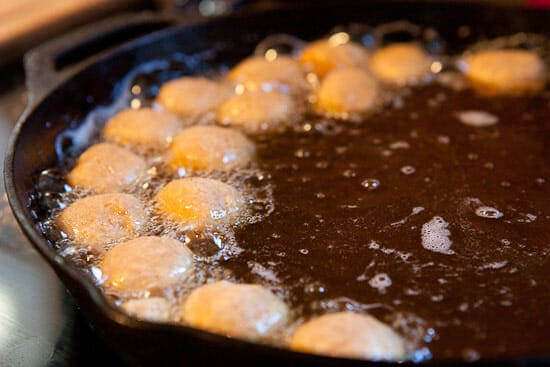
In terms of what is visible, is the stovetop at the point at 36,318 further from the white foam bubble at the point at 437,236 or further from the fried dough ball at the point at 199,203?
the white foam bubble at the point at 437,236

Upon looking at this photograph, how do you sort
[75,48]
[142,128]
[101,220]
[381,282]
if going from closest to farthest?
1. [381,282]
2. [101,220]
3. [142,128]
4. [75,48]

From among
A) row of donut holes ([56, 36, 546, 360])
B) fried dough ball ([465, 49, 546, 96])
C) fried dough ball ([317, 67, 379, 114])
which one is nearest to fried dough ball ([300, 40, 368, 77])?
row of donut holes ([56, 36, 546, 360])

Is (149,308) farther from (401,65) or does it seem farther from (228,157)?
(401,65)

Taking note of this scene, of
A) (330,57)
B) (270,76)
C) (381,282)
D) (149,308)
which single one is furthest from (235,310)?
(330,57)

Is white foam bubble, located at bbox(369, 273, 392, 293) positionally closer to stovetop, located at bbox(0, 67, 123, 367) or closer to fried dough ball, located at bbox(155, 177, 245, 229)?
fried dough ball, located at bbox(155, 177, 245, 229)

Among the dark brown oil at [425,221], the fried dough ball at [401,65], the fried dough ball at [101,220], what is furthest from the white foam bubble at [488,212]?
the fried dough ball at [101,220]

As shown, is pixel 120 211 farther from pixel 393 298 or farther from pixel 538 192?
pixel 538 192
